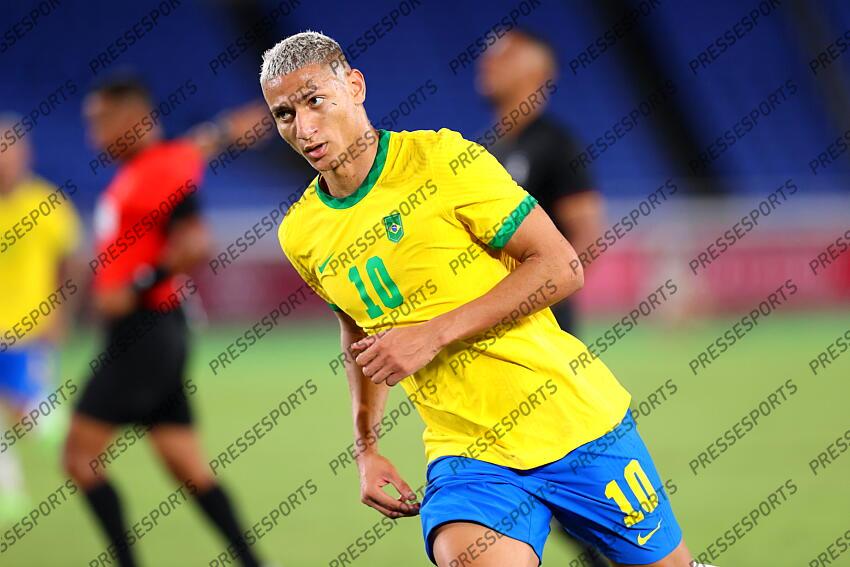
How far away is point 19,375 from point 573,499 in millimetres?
7196

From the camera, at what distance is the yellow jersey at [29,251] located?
33.7 ft

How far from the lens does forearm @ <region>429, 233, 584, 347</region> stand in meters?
3.70

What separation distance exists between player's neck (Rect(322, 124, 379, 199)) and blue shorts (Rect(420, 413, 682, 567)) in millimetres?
943

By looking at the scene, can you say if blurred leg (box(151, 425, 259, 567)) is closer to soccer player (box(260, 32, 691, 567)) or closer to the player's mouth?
soccer player (box(260, 32, 691, 567))

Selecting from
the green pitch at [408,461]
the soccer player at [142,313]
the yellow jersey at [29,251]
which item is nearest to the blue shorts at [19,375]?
the yellow jersey at [29,251]

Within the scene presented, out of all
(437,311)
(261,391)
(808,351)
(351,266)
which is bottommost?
(808,351)

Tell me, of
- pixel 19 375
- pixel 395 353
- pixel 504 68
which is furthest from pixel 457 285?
pixel 19 375

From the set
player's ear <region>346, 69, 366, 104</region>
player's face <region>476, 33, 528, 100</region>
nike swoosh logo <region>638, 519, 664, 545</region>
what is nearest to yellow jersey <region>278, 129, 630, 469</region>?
player's ear <region>346, 69, 366, 104</region>

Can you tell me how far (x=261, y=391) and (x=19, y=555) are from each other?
653 cm

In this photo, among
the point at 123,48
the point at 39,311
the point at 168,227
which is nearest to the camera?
the point at 168,227

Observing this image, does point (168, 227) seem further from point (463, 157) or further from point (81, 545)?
point (463, 157)

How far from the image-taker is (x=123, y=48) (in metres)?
22.1

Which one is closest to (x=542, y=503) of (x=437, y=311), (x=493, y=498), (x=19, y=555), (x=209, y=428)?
(x=493, y=498)

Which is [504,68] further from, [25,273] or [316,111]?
[25,273]
